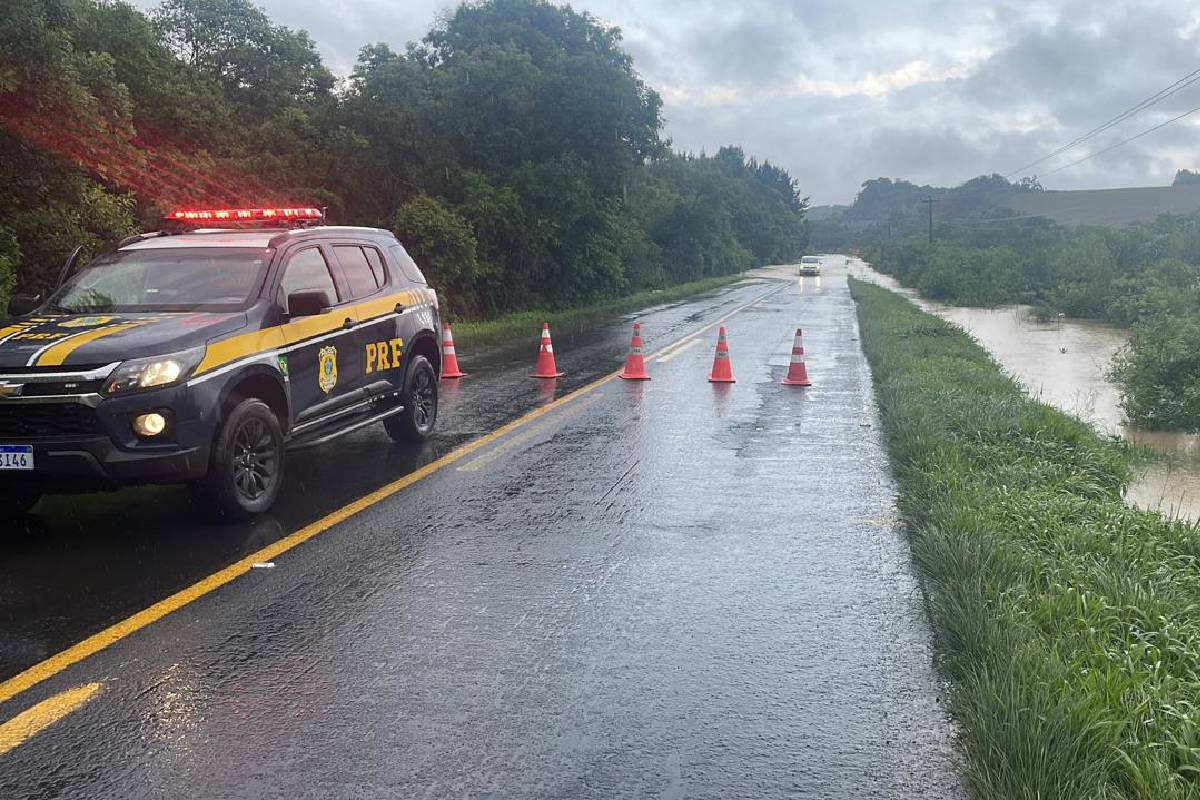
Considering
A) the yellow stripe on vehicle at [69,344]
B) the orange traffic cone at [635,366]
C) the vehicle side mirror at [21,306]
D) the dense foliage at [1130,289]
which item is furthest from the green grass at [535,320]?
the yellow stripe on vehicle at [69,344]

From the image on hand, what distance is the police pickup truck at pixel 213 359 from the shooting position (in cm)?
571

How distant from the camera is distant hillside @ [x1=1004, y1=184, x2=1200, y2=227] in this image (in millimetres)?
105438

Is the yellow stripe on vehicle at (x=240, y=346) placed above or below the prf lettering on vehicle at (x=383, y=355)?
above

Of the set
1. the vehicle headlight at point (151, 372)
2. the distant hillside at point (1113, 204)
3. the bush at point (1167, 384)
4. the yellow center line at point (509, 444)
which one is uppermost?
the distant hillside at point (1113, 204)

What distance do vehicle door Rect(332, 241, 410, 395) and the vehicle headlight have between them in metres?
2.12

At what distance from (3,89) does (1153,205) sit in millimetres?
120496

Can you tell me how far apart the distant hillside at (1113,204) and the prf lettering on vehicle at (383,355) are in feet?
345

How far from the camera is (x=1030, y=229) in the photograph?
8450cm

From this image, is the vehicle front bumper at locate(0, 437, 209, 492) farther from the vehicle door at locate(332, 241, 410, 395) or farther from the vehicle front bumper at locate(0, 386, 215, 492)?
the vehicle door at locate(332, 241, 410, 395)

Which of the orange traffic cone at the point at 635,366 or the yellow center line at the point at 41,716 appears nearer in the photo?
the yellow center line at the point at 41,716

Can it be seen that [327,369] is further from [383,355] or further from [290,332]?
[383,355]

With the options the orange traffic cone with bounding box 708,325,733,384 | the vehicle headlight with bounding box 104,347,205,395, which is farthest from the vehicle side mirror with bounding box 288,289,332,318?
the orange traffic cone with bounding box 708,325,733,384

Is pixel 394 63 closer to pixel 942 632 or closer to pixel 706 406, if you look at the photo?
pixel 706 406

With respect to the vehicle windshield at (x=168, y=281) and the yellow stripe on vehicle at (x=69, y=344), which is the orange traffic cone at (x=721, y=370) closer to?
the vehicle windshield at (x=168, y=281)
